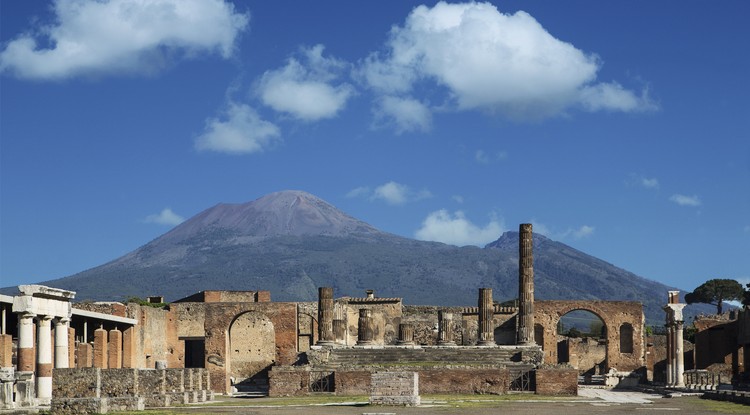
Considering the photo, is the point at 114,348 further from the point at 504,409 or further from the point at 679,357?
the point at 679,357

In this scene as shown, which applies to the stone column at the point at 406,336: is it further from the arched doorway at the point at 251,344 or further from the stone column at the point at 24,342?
the stone column at the point at 24,342

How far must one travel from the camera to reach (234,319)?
68062 millimetres

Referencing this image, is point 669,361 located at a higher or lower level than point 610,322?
lower

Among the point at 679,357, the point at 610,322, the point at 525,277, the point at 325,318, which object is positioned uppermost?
the point at 525,277

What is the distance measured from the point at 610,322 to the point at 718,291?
2804 inches

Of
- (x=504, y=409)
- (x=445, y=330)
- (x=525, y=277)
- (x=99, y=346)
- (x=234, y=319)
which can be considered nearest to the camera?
(x=504, y=409)

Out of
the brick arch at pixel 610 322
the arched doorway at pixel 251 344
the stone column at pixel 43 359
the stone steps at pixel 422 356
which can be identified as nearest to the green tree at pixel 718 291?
the brick arch at pixel 610 322

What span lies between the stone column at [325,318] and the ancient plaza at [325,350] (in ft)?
0.24

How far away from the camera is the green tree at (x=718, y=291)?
140 metres

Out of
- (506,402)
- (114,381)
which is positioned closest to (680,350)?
(506,402)

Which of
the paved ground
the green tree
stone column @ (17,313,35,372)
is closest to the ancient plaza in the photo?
stone column @ (17,313,35,372)

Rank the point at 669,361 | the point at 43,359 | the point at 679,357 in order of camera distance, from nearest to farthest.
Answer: the point at 43,359 → the point at 679,357 → the point at 669,361

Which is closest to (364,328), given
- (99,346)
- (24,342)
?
(99,346)

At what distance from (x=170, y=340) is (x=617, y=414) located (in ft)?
127
